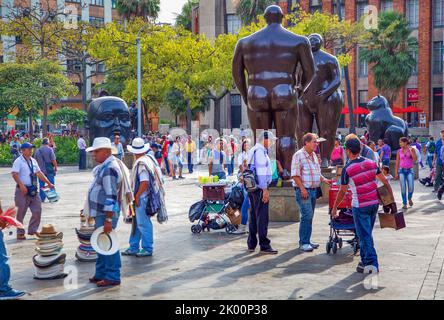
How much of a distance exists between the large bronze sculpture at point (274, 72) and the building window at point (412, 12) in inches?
1684

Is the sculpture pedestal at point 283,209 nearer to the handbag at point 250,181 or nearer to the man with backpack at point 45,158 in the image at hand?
the handbag at point 250,181

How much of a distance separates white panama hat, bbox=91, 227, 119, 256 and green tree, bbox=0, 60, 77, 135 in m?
31.2

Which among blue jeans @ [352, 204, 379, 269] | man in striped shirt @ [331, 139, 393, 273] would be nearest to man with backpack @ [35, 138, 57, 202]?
man in striped shirt @ [331, 139, 393, 273]

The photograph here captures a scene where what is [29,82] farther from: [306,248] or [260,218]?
[306,248]

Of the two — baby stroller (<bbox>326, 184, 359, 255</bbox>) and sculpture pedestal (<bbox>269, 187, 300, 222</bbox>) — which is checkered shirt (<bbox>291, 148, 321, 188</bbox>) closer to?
baby stroller (<bbox>326, 184, 359, 255</bbox>)

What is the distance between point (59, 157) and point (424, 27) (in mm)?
31708

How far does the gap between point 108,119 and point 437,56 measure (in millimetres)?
33544

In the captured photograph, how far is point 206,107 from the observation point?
54750 millimetres

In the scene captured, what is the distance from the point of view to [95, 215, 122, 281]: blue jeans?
24.5 feet

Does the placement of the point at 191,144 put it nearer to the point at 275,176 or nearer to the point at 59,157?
the point at 59,157

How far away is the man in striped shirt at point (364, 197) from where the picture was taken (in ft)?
25.7

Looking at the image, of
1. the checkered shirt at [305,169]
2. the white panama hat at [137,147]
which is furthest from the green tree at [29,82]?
the checkered shirt at [305,169]

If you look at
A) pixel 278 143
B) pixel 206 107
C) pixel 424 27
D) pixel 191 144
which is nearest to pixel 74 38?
pixel 206 107

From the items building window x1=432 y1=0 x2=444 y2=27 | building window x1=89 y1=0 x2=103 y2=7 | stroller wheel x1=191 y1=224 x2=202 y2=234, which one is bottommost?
stroller wheel x1=191 y1=224 x2=202 y2=234
